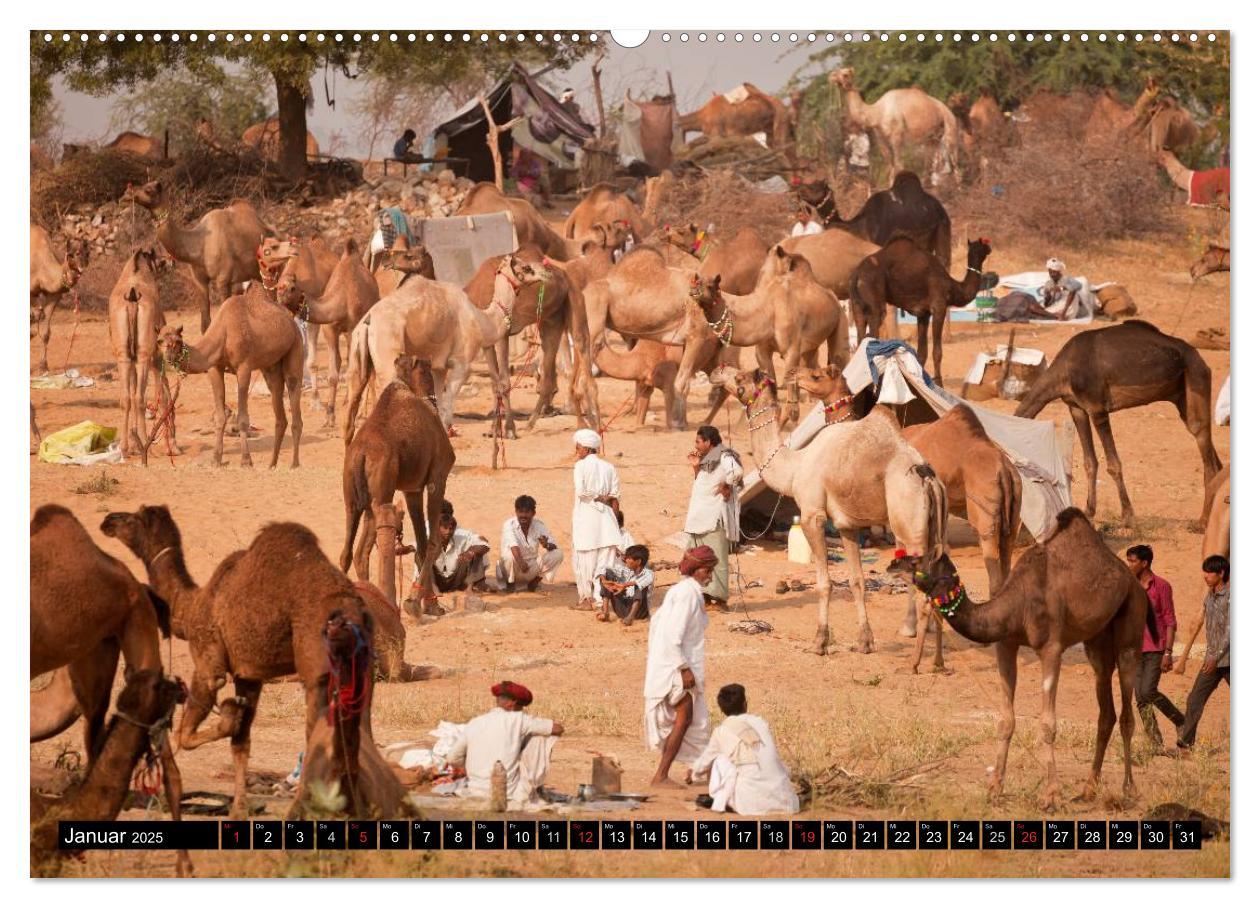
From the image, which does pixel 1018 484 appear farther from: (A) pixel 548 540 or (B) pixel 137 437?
(B) pixel 137 437

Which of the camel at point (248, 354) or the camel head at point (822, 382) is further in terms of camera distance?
the camel at point (248, 354)

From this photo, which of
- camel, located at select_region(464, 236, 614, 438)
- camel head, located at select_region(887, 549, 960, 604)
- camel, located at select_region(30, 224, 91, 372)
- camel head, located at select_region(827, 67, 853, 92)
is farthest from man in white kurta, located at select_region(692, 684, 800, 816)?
camel, located at select_region(464, 236, 614, 438)

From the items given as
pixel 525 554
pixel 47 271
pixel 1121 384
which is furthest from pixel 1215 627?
pixel 47 271

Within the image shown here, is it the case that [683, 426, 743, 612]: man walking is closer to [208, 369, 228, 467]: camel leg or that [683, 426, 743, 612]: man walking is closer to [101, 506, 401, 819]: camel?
[208, 369, 228, 467]: camel leg

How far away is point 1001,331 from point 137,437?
9398mm

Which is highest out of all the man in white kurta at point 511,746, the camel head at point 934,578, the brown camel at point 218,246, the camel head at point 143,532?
the brown camel at point 218,246

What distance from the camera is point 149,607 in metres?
8.72

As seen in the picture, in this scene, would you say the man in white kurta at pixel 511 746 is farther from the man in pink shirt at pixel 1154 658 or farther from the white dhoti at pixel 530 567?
the white dhoti at pixel 530 567

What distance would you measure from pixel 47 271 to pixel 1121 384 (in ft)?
26.3

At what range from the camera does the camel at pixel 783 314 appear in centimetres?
1855

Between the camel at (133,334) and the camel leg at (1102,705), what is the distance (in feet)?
29.5

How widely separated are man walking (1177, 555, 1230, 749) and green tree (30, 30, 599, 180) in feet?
12.8

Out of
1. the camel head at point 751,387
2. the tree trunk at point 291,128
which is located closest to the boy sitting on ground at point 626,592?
the camel head at point 751,387

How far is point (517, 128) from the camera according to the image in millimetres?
20703
